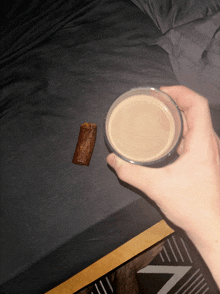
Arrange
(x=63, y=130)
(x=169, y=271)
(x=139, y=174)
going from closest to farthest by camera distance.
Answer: (x=139, y=174)
(x=63, y=130)
(x=169, y=271)

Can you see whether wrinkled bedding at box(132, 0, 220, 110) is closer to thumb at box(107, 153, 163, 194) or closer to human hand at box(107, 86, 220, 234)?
human hand at box(107, 86, 220, 234)

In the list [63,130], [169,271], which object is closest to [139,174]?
[63,130]

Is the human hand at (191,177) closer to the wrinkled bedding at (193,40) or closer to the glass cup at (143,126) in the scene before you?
the glass cup at (143,126)

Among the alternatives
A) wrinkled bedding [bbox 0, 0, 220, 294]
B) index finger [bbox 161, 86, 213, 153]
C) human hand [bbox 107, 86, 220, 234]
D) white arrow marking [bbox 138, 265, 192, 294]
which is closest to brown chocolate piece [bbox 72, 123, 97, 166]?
wrinkled bedding [bbox 0, 0, 220, 294]

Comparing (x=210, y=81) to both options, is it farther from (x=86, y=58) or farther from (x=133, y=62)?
(x=86, y=58)

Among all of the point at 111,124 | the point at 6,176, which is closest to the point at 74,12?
the point at 111,124

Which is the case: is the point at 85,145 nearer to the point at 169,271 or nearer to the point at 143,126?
the point at 143,126
